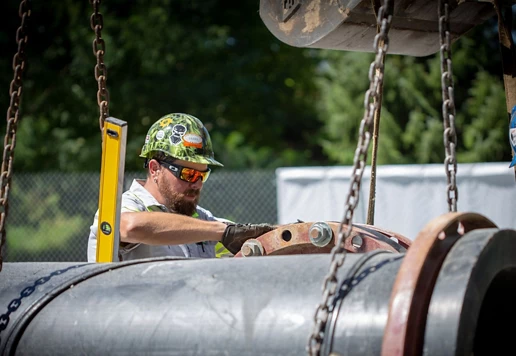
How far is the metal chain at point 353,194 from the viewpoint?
1.91 metres

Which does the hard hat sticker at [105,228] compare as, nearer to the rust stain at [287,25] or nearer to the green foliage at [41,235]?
the rust stain at [287,25]

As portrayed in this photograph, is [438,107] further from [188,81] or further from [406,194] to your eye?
[406,194]

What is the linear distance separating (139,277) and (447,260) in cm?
95

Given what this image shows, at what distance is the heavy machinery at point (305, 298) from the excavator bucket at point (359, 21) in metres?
0.91

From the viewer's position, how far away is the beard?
4.24 m

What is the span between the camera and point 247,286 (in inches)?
84.7

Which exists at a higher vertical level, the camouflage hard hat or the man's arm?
the camouflage hard hat

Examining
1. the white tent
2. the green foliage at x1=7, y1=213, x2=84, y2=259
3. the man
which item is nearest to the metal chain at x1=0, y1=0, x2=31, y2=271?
the man

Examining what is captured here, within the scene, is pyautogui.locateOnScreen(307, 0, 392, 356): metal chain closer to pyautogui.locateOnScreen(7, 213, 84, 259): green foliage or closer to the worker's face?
the worker's face

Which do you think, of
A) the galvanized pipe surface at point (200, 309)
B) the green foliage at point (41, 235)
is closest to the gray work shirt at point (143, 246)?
the galvanized pipe surface at point (200, 309)

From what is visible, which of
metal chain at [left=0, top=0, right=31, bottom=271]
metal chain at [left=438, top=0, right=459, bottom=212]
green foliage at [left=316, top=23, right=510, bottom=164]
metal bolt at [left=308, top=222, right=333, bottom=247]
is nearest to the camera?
metal chain at [left=438, top=0, right=459, bottom=212]

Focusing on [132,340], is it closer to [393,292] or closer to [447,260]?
[393,292]

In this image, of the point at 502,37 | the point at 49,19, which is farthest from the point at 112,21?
the point at 502,37

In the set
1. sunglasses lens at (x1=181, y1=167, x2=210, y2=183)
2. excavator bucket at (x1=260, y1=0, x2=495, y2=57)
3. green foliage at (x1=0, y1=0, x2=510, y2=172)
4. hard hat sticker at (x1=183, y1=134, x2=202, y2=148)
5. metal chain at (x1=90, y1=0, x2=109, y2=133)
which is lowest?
sunglasses lens at (x1=181, y1=167, x2=210, y2=183)
